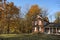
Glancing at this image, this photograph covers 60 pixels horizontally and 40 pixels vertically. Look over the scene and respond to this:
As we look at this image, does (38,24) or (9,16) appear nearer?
(9,16)

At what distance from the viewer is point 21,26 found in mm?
51156

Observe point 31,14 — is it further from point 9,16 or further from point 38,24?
point 9,16

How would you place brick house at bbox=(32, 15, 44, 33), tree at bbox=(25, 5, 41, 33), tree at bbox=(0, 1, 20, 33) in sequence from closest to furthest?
1. tree at bbox=(0, 1, 20, 33)
2. tree at bbox=(25, 5, 41, 33)
3. brick house at bbox=(32, 15, 44, 33)

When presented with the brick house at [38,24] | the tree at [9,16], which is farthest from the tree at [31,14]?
the tree at [9,16]

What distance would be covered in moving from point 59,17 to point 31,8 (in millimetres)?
22003

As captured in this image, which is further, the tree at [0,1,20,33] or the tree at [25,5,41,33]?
the tree at [25,5,41,33]

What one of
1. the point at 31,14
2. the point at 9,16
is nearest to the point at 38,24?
the point at 31,14

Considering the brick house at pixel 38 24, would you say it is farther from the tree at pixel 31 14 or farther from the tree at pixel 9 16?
the tree at pixel 9 16

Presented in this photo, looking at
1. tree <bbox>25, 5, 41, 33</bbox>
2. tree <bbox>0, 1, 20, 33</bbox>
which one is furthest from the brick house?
tree <bbox>0, 1, 20, 33</bbox>

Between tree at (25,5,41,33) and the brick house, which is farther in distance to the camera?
the brick house

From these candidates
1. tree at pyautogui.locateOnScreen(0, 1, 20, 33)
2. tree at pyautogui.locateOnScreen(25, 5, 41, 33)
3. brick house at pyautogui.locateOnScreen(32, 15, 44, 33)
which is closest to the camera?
tree at pyautogui.locateOnScreen(0, 1, 20, 33)

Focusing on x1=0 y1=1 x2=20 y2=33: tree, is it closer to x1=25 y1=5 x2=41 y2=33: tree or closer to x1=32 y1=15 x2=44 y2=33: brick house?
x1=25 y1=5 x2=41 y2=33: tree

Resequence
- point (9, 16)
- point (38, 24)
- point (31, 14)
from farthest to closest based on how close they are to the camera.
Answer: point (31, 14), point (38, 24), point (9, 16)

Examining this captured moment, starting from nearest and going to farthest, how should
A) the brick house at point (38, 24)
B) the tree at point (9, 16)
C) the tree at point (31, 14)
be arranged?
the tree at point (9, 16), the tree at point (31, 14), the brick house at point (38, 24)
